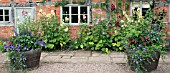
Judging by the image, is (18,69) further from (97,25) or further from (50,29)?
(97,25)

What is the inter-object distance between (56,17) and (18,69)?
8.35ft

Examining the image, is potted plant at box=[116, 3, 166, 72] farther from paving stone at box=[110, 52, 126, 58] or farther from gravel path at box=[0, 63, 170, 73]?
paving stone at box=[110, 52, 126, 58]

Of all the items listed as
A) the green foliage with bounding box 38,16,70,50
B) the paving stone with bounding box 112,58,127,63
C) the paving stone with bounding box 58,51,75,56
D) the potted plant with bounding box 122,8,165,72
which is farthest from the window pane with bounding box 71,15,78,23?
the potted plant with bounding box 122,8,165,72

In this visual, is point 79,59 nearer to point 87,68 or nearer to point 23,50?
point 87,68

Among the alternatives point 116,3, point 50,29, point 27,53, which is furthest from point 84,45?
point 27,53

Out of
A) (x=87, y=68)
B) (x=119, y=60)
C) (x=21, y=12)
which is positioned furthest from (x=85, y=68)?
(x=21, y=12)

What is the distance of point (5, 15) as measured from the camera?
7469mm

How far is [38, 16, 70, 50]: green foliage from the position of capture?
6793 millimetres

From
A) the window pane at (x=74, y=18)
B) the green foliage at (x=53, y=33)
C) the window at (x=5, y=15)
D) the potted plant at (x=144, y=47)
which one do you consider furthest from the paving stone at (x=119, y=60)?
the window at (x=5, y=15)

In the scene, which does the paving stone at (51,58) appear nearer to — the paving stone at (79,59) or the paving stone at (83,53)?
the paving stone at (79,59)

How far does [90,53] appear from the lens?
6609 millimetres

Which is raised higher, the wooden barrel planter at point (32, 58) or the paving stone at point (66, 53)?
the wooden barrel planter at point (32, 58)

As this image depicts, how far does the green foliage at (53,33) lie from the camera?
22.3 feet

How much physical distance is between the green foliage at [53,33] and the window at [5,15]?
3.78 ft
